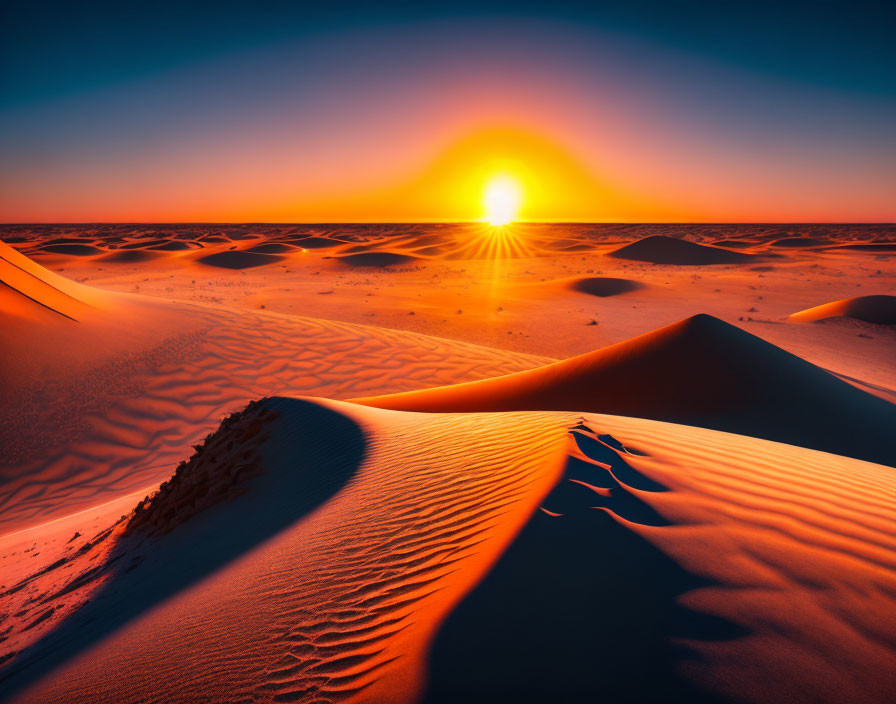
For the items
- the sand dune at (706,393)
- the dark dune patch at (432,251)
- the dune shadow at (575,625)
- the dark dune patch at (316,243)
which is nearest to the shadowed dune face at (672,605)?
the dune shadow at (575,625)

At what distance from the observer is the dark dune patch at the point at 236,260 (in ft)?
118

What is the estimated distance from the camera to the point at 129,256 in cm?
3828

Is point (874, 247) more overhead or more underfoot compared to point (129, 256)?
more overhead

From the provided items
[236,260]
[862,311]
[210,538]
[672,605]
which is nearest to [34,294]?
[210,538]

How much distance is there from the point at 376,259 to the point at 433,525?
120ft

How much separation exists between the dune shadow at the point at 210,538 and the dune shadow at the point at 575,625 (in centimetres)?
216

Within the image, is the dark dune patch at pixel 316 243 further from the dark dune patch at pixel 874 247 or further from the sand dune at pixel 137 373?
the dark dune patch at pixel 874 247

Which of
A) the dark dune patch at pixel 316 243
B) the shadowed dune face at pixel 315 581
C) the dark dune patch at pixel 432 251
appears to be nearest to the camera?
the shadowed dune face at pixel 315 581

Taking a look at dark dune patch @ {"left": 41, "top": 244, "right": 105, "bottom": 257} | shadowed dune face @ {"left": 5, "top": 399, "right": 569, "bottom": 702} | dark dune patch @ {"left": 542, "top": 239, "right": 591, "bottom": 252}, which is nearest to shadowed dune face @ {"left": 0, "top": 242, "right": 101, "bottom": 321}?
shadowed dune face @ {"left": 5, "top": 399, "right": 569, "bottom": 702}

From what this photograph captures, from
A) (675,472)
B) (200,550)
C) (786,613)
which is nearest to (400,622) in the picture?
(786,613)

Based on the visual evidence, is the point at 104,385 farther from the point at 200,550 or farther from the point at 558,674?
the point at 558,674

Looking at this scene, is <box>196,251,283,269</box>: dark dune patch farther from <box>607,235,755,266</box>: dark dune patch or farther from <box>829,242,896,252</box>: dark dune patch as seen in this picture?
<box>829,242,896,252</box>: dark dune patch

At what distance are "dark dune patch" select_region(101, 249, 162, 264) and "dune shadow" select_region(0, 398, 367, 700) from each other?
137ft

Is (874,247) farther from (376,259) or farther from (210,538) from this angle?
(210,538)
